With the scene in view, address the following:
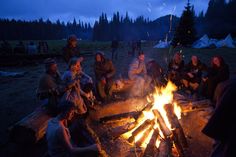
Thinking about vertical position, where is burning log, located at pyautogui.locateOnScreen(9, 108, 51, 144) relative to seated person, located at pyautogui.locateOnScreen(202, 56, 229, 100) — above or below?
below

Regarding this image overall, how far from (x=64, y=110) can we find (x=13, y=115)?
4.23 meters

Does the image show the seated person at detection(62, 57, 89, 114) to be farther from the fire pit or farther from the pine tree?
the pine tree

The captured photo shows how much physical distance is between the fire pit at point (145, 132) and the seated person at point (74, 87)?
1.98 ft

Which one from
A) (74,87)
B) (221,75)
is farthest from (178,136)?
(221,75)

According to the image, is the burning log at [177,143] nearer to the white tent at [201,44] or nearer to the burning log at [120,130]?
the burning log at [120,130]

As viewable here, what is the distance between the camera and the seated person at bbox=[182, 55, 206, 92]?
8.51m

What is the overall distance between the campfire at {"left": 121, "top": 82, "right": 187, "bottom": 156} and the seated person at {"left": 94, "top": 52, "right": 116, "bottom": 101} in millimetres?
2470

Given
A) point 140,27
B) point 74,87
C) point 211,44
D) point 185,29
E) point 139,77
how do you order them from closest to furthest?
point 74,87 < point 139,77 < point 185,29 < point 211,44 < point 140,27

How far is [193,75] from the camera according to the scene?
8508 mm

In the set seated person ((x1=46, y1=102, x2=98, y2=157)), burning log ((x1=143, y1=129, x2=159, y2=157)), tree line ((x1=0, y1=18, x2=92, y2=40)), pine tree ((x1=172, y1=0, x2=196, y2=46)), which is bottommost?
burning log ((x1=143, y1=129, x2=159, y2=157))

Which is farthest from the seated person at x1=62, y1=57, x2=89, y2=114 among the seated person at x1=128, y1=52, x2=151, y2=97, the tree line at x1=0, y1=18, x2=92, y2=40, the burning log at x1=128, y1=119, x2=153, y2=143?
the tree line at x1=0, y1=18, x2=92, y2=40

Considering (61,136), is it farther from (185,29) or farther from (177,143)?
(185,29)

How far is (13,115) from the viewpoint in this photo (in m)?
6.73

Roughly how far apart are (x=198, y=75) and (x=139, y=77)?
8.16ft
